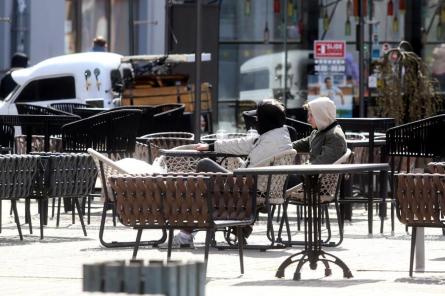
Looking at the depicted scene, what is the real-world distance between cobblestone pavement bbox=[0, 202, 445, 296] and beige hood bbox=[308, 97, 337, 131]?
1050mm

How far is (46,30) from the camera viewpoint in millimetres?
36781

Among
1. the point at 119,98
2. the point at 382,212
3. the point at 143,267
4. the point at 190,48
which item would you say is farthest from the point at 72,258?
the point at 190,48

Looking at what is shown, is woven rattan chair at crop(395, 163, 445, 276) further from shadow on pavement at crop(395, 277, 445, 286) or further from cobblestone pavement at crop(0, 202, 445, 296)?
cobblestone pavement at crop(0, 202, 445, 296)

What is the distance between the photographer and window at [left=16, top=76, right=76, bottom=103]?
27922mm

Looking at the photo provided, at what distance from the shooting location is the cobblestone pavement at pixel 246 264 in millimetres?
10789

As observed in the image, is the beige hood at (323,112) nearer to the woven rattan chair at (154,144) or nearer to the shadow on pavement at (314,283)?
the shadow on pavement at (314,283)

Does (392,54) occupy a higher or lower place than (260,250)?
higher

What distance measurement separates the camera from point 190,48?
3166 cm

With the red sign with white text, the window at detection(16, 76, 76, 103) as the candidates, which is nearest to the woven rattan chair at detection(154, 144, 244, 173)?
the window at detection(16, 76, 76, 103)

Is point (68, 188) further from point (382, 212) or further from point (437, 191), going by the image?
point (437, 191)

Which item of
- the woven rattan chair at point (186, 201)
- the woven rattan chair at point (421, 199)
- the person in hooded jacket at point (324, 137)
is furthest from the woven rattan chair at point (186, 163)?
the woven rattan chair at point (421, 199)

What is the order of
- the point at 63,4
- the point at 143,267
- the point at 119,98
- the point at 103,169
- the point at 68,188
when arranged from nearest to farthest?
1. the point at 143,267
2. the point at 103,169
3. the point at 68,188
4. the point at 119,98
5. the point at 63,4

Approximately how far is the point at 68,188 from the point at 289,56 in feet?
69.5

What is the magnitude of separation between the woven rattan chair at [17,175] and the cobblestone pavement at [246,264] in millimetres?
425
